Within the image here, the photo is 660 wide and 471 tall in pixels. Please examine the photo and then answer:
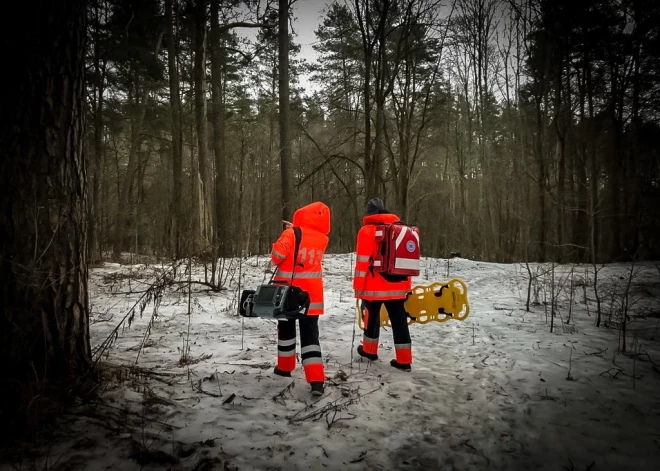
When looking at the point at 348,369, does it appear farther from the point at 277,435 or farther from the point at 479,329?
the point at 479,329

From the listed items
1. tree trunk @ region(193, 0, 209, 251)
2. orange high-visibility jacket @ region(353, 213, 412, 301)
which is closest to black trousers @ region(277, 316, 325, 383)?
orange high-visibility jacket @ region(353, 213, 412, 301)

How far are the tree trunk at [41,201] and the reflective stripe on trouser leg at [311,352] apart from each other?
1945 millimetres

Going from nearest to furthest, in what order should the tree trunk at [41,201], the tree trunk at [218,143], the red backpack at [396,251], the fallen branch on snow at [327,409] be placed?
the tree trunk at [41,201], the fallen branch on snow at [327,409], the red backpack at [396,251], the tree trunk at [218,143]

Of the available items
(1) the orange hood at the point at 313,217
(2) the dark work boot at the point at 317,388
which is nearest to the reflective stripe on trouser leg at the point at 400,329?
(2) the dark work boot at the point at 317,388

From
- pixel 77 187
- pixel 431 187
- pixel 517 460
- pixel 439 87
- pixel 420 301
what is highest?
Result: pixel 439 87

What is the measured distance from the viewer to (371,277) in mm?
3928

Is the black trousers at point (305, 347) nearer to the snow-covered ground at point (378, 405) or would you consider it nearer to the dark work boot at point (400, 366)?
the snow-covered ground at point (378, 405)

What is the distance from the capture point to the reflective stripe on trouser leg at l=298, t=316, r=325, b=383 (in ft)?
10.5

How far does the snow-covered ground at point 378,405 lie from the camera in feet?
7.41

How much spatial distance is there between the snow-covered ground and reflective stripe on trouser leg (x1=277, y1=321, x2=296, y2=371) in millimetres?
165

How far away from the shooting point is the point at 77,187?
2.74 m

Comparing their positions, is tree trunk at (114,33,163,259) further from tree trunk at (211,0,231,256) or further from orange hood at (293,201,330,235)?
orange hood at (293,201,330,235)

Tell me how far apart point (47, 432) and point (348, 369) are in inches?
108

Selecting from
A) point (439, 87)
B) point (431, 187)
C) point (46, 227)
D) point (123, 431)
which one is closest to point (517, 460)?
point (123, 431)
